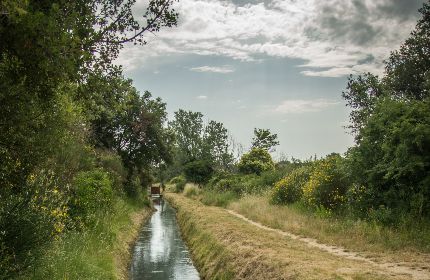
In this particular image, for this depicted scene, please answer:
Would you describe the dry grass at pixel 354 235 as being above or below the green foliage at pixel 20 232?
below

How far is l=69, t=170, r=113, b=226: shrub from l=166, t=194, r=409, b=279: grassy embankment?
4.42 m

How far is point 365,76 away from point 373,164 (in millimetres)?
14571

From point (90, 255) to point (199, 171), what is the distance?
118ft

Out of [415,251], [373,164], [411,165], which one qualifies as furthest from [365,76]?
[415,251]

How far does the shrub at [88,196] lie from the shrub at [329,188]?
29.6ft

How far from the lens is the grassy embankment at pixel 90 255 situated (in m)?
8.67

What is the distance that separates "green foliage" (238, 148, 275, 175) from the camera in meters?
43.1

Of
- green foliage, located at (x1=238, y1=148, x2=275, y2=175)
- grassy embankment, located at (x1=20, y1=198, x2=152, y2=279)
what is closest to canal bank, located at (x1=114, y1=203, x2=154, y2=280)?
grassy embankment, located at (x1=20, y1=198, x2=152, y2=279)

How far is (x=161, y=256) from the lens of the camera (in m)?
17.9

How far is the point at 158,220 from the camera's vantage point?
3075 centimetres

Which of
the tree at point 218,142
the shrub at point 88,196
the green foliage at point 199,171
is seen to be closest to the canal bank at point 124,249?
the shrub at point 88,196

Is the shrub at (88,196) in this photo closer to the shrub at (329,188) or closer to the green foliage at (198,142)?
the shrub at (329,188)

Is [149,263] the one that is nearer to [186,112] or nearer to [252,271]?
[252,271]

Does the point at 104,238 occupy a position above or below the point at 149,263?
above
